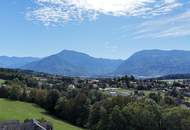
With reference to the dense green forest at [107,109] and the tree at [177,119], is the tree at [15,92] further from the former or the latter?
the tree at [177,119]

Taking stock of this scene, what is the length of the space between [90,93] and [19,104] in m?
21.1

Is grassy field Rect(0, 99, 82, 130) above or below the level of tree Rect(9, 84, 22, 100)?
below

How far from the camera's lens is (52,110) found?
114 metres

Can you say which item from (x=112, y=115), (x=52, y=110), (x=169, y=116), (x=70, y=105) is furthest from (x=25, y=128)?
(x=52, y=110)

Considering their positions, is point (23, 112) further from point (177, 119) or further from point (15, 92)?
point (177, 119)

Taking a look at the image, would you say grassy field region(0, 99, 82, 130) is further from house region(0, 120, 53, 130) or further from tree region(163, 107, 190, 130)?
tree region(163, 107, 190, 130)

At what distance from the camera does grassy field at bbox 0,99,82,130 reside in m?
92.1

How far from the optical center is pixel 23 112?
10362 centimetres

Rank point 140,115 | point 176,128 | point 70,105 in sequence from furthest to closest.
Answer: point 70,105 → point 140,115 → point 176,128

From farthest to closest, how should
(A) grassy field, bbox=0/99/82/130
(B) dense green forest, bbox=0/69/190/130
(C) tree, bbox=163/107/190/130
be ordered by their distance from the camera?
(A) grassy field, bbox=0/99/82/130 → (B) dense green forest, bbox=0/69/190/130 → (C) tree, bbox=163/107/190/130

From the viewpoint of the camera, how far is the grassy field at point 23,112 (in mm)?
92062

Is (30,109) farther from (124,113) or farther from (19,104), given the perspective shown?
(124,113)

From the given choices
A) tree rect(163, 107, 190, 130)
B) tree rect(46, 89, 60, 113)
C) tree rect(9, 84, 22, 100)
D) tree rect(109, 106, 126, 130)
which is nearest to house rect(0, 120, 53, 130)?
tree rect(109, 106, 126, 130)

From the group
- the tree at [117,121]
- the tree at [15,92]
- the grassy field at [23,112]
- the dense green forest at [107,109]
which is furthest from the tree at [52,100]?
the tree at [117,121]
